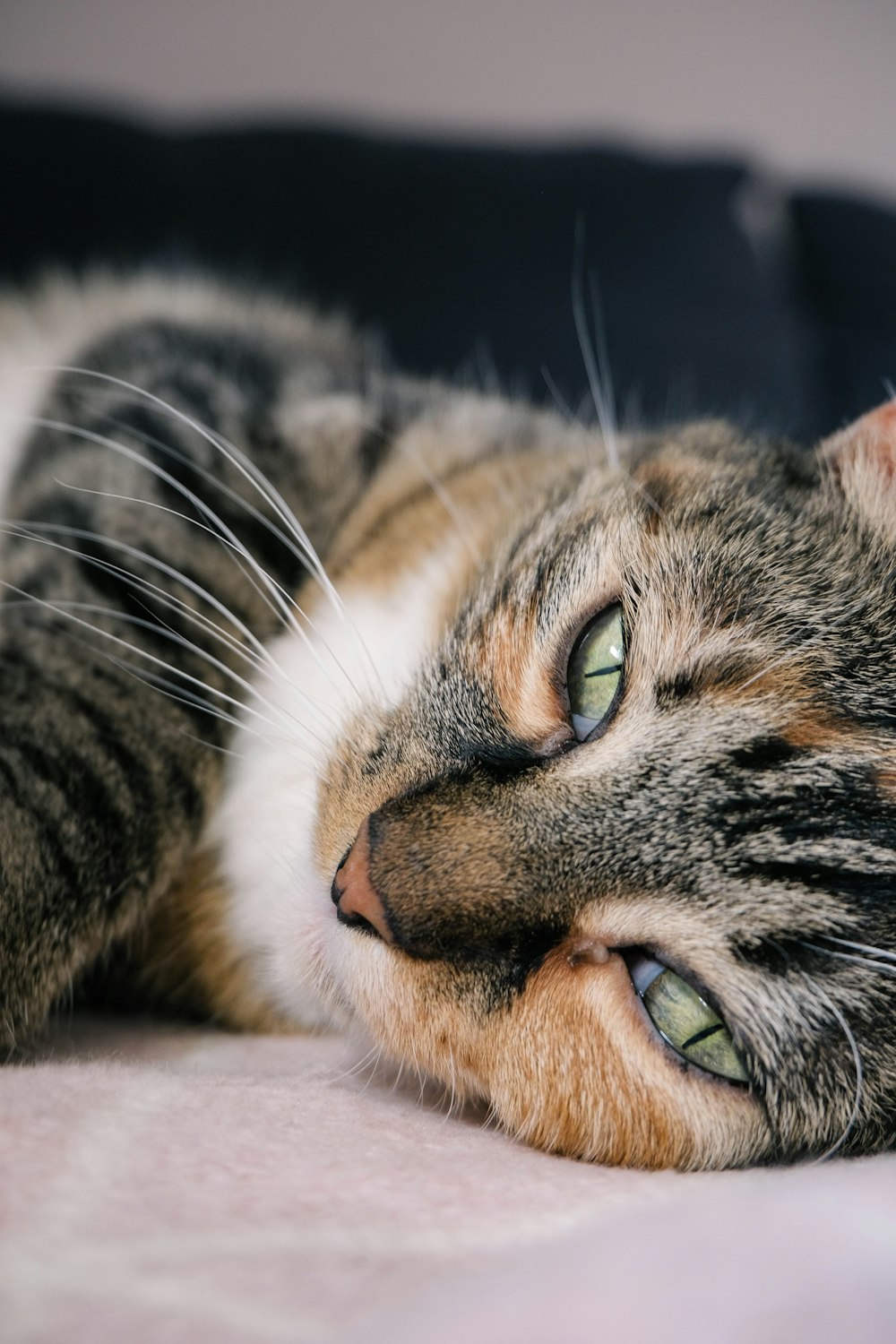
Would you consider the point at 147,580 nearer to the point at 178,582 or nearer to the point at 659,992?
the point at 178,582

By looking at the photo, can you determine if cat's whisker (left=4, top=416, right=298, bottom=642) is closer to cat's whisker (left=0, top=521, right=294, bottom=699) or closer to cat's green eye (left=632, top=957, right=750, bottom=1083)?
cat's whisker (left=0, top=521, right=294, bottom=699)

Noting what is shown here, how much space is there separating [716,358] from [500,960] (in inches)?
56.9

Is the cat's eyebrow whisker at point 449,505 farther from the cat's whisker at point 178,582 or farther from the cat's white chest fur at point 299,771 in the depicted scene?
the cat's whisker at point 178,582

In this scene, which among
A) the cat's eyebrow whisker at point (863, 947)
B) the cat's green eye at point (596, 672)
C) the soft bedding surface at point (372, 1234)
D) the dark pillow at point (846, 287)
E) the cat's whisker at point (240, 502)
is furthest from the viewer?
the dark pillow at point (846, 287)

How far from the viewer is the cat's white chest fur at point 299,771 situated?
2.54ft

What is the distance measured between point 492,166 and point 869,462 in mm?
1131

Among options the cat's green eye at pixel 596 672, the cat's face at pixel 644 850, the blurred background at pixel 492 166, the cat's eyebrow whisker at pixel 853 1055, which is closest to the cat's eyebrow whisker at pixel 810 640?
the cat's face at pixel 644 850

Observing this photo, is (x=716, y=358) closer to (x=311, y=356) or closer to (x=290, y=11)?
(x=311, y=356)

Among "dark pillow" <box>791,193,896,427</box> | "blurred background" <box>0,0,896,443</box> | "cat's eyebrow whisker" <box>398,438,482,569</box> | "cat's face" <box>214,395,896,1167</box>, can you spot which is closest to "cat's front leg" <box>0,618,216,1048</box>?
"cat's face" <box>214,395,896,1167</box>

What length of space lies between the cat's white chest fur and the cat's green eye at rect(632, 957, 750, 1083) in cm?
23

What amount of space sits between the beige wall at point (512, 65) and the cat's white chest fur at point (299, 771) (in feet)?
3.79

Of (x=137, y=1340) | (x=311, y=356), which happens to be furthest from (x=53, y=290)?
(x=137, y=1340)

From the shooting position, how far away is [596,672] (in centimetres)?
77

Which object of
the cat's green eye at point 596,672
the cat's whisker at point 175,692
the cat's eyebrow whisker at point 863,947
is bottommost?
the cat's eyebrow whisker at point 863,947
